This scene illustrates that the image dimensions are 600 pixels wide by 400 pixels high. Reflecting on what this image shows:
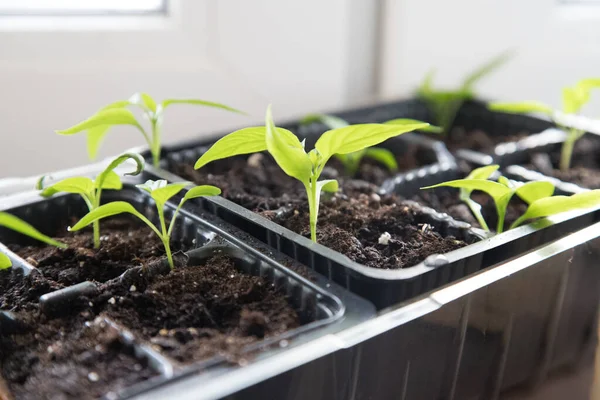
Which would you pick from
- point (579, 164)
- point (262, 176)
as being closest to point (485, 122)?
point (579, 164)

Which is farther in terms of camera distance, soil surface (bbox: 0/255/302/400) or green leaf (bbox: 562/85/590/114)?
green leaf (bbox: 562/85/590/114)

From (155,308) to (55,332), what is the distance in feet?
0.26

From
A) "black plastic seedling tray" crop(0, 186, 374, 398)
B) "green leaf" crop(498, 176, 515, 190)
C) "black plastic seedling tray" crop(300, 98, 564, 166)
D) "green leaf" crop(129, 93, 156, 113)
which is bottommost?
"black plastic seedling tray" crop(0, 186, 374, 398)

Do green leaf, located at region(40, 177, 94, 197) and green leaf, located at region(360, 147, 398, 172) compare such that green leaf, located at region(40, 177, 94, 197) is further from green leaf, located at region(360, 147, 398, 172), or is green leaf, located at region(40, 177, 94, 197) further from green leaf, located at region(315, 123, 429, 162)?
green leaf, located at region(360, 147, 398, 172)

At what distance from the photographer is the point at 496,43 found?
1.33 meters

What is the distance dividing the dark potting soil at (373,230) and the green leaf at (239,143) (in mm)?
110

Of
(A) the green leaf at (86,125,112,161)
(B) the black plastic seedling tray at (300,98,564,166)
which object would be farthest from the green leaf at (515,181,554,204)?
(A) the green leaf at (86,125,112,161)

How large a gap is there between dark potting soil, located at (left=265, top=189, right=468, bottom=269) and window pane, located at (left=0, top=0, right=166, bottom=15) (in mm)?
446

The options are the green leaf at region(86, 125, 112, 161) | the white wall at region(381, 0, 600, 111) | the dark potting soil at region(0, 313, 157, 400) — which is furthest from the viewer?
the white wall at region(381, 0, 600, 111)

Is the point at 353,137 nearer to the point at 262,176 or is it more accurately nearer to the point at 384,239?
the point at 384,239

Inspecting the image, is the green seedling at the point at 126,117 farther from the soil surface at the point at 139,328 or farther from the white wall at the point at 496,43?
the white wall at the point at 496,43

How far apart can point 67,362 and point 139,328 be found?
0.22 ft

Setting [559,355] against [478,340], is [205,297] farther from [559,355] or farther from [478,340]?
[559,355]

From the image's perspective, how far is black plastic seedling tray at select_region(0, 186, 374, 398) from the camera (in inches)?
17.6
